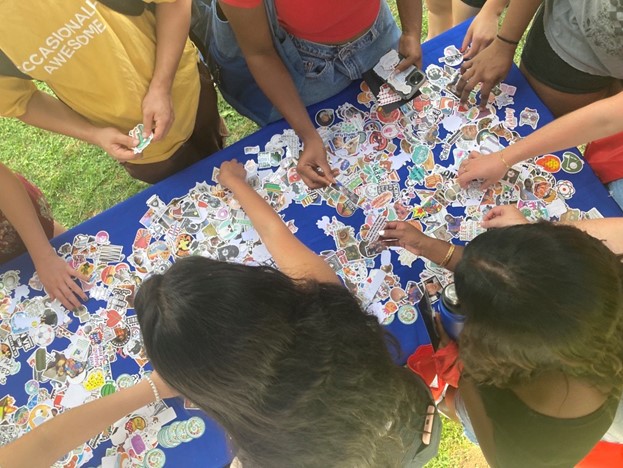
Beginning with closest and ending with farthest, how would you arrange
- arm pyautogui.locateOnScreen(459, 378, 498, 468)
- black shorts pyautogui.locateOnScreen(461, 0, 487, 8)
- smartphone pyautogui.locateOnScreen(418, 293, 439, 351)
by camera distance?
arm pyautogui.locateOnScreen(459, 378, 498, 468) → smartphone pyautogui.locateOnScreen(418, 293, 439, 351) → black shorts pyautogui.locateOnScreen(461, 0, 487, 8)

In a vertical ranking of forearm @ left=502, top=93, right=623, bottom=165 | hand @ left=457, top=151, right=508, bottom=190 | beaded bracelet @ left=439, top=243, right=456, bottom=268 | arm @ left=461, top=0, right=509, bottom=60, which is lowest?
beaded bracelet @ left=439, top=243, right=456, bottom=268

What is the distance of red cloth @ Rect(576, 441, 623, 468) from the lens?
1438 millimetres

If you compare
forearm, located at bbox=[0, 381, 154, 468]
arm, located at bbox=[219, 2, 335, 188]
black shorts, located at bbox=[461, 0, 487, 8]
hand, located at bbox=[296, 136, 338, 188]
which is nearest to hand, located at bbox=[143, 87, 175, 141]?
arm, located at bbox=[219, 2, 335, 188]

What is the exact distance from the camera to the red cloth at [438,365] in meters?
1.42

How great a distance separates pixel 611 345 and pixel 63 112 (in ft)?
5.98

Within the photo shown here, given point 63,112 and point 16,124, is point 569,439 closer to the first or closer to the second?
point 63,112

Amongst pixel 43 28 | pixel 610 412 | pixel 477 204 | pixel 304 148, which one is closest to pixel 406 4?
pixel 304 148

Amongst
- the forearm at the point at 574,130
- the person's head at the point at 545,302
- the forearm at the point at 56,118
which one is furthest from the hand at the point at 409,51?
the forearm at the point at 56,118

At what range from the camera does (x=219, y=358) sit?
3.30ft

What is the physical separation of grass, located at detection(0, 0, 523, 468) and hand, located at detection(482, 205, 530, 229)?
1745mm

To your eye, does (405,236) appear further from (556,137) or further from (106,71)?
(106,71)

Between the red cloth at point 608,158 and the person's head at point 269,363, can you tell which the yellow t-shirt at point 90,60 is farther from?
the red cloth at point 608,158

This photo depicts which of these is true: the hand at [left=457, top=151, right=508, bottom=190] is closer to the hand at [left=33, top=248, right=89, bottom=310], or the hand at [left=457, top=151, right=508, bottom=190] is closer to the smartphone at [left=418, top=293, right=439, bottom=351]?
the smartphone at [left=418, top=293, right=439, bottom=351]

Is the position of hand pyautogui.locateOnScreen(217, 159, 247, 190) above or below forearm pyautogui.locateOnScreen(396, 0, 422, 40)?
below
